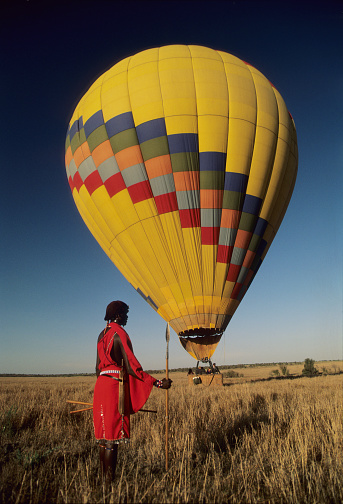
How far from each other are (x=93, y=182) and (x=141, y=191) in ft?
6.26

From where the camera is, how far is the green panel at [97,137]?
29.5 feet

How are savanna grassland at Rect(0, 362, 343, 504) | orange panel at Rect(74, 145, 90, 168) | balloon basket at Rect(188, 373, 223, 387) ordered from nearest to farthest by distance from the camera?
savanna grassland at Rect(0, 362, 343, 504)
orange panel at Rect(74, 145, 90, 168)
balloon basket at Rect(188, 373, 223, 387)

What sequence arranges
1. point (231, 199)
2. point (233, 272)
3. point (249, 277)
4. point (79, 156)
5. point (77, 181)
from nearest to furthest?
point (231, 199) < point (233, 272) < point (249, 277) < point (79, 156) < point (77, 181)

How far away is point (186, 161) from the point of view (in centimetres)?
827

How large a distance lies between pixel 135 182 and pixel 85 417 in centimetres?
580

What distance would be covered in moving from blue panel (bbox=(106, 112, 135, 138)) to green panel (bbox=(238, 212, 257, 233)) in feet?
13.3

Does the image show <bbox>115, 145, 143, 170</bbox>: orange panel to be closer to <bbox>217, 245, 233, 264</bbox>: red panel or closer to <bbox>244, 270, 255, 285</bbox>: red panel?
<bbox>217, 245, 233, 264</bbox>: red panel

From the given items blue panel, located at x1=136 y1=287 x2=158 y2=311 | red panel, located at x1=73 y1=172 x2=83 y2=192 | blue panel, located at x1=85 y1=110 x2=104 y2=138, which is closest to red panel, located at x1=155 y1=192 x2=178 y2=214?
blue panel, located at x1=136 y1=287 x2=158 y2=311

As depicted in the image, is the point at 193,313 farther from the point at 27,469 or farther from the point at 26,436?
the point at 27,469

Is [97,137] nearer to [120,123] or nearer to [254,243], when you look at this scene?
[120,123]

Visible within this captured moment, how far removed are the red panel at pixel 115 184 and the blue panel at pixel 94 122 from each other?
1.71m

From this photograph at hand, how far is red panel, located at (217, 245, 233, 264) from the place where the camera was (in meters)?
8.30

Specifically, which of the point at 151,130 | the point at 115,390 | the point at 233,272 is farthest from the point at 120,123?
the point at 115,390

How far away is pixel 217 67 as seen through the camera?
8969 millimetres
